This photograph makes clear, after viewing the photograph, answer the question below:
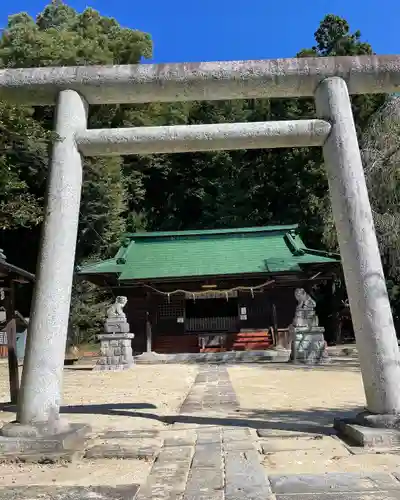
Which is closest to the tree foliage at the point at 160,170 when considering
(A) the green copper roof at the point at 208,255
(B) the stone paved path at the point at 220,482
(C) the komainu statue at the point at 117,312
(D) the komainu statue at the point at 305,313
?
(A) the green copper roof at the point at 208,255

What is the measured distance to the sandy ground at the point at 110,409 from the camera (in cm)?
376

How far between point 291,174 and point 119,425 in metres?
26.2

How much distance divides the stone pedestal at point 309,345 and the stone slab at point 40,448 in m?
11.0

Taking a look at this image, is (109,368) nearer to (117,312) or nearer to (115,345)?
(115,345)

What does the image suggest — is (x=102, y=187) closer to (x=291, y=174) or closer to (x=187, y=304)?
(x=187, y=304)

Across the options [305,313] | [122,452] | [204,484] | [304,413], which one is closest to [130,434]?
[122,452]

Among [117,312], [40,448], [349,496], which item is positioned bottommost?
[349,496]

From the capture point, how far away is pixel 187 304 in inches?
821

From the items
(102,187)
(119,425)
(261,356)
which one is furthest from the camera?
(102,187)

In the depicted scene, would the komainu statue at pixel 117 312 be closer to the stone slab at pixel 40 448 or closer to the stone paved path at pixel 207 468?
the stone paved path at pixel 207 468

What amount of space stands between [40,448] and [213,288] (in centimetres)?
1438

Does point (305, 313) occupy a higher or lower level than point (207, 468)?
higher

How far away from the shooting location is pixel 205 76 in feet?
18.2

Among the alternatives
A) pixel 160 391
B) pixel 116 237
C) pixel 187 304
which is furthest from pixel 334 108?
pixel 116 237
